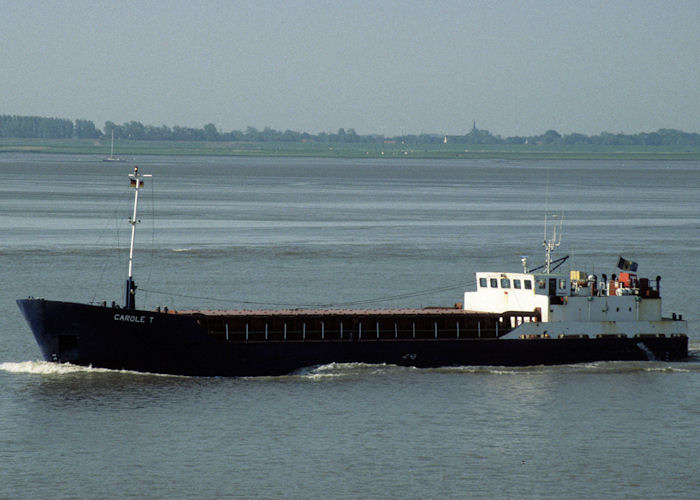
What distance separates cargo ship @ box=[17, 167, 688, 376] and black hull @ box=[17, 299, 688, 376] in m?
0.04

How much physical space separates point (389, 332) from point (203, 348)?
833 centimetres

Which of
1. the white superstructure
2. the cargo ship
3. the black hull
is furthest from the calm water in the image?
the white superstructure

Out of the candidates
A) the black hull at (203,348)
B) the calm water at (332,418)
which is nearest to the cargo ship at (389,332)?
the black hull at (203,348)

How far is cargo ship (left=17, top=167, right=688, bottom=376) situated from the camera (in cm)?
4616

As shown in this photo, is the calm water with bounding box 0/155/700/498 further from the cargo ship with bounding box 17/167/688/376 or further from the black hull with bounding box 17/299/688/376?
the cargo ship with bounding box 17/167/688/376

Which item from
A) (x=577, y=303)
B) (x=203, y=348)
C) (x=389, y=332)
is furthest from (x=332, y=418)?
(x=577, y=303)

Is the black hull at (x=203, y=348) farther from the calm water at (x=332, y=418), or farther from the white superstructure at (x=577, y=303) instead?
the white superstructure at (x=577, y=303)

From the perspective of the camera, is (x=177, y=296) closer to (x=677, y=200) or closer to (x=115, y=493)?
(x=115, y=493)

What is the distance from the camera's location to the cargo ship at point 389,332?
151 feet

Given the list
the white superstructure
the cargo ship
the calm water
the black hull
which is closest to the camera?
the calm water

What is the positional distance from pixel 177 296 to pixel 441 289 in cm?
1657

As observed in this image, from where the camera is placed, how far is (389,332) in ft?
164

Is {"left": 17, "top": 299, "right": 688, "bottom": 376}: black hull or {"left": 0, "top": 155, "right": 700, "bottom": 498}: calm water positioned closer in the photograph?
{"left": 0, "top": 155, "right": 700, "bottom": 498}: calm water

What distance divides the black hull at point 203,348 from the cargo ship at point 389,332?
1.6 inches
